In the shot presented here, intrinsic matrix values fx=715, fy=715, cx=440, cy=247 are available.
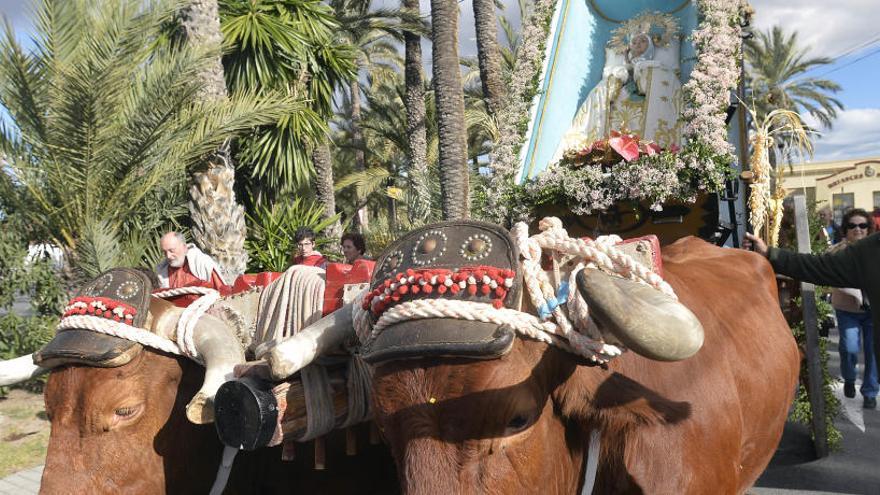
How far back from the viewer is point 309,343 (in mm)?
2467

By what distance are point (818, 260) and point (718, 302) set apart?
91cm

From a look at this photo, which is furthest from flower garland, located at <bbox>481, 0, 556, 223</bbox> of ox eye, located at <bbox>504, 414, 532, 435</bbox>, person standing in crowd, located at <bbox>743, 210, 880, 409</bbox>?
ox eye, located at <bbox>504, 414, 532, 435</bbox>

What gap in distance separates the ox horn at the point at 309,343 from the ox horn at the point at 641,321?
1.00 m

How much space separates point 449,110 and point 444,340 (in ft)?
34.7

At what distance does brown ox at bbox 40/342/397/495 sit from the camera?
105 inches

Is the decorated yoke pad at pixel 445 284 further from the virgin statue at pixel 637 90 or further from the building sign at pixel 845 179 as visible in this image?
the building sign at pixel 845 179

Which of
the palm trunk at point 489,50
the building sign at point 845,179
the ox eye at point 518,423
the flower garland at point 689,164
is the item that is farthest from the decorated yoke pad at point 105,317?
the building sign at point 845,179

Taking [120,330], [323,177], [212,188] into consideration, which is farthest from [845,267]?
[323,177]

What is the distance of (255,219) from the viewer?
36.2ft

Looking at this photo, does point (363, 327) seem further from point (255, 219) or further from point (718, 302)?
point (255, 219)

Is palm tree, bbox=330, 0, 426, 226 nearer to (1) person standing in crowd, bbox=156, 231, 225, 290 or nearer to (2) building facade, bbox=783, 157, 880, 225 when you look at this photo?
(1) person standing in crowd, bbox=156, 231, 225, 290

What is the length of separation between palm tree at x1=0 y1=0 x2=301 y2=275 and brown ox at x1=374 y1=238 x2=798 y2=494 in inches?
244

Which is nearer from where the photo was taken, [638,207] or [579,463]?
[579,463]

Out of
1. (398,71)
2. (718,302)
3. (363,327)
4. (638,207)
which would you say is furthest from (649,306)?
(398,71)
